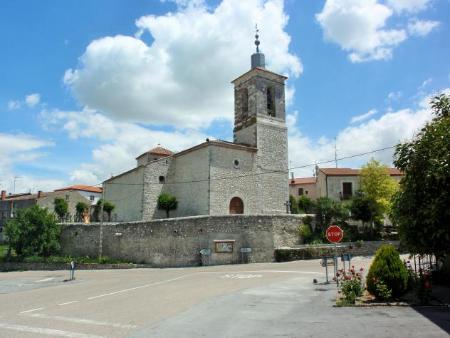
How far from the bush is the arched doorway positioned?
2025cm

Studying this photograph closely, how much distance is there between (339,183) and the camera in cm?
4572

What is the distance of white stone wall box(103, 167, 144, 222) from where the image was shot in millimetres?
33500

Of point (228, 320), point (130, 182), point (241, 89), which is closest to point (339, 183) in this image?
point (241, 89)

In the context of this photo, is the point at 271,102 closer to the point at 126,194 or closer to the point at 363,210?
the point at 363,210

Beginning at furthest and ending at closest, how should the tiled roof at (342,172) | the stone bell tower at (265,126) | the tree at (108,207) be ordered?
1. the tiled roof at (342,172)
2. the tree at (108,207)
3. the stone bell tower at (265,126)

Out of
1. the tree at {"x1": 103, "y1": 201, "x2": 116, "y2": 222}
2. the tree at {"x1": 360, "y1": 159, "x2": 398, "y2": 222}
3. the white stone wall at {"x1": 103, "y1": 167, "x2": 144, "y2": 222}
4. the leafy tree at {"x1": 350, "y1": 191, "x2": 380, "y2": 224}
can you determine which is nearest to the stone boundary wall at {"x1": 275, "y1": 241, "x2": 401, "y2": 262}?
the leafy tree at {"x1": 350, "y1": 191, "x2": 380, "y2": 224}

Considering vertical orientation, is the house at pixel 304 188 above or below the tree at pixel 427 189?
above

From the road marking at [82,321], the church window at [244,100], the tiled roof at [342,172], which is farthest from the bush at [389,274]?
the tiled roof at [342,172]

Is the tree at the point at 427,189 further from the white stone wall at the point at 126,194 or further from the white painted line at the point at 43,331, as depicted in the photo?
the white stone wall at the point at 126,194

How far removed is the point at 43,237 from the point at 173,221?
1114 cm

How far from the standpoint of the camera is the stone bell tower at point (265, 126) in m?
31.7

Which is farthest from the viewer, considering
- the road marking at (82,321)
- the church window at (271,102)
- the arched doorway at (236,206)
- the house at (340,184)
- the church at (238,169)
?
the house at (340,184)

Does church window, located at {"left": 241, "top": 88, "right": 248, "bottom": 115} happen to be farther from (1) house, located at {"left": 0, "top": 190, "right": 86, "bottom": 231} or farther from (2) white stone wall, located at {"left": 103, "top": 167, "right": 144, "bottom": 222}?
(1) house, located at {"left": 0, "top": 190, "right": 86, "bottom": 231}

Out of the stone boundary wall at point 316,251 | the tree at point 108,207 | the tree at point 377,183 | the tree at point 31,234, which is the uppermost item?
the tree at point 377,183
